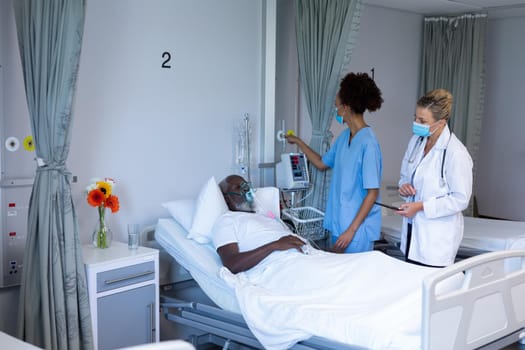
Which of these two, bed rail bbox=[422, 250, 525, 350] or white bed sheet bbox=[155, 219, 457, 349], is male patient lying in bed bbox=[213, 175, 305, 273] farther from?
bed rail bbox=[422, 250, 525, 350]

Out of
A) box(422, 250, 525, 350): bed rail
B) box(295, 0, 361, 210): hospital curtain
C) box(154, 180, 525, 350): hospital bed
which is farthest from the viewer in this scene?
box(295, 0, 361, 210): hospital curtain

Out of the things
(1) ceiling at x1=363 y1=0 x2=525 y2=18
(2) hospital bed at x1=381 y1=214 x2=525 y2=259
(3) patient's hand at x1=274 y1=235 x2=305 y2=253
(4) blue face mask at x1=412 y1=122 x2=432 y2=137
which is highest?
(1) ceiling at x1=363 y1=0 x2=525 y2=18

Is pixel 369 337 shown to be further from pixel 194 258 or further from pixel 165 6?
pixel 165 6

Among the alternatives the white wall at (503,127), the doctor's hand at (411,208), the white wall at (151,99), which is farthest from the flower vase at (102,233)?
the white wall at (503,127)

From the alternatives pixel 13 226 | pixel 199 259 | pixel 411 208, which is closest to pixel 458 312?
pixel 411 208

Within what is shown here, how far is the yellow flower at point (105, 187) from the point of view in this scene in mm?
2865

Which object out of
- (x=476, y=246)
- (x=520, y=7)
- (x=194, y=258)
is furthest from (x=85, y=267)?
(x=520, y=7)

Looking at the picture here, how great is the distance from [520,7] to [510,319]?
12.3 feet

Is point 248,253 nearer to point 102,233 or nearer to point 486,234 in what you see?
point 102,233

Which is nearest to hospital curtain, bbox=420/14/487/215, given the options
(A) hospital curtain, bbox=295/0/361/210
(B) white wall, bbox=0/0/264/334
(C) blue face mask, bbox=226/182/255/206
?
(A) hospital curtain, bbox=295/0/361/210

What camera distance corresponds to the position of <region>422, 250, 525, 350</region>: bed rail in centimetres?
195

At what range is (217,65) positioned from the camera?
143 inches

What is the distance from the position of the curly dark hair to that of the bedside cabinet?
1303 mm

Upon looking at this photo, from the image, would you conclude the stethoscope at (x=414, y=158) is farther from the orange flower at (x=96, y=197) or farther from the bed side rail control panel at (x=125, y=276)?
the orange flower at (x=96, y=197)
